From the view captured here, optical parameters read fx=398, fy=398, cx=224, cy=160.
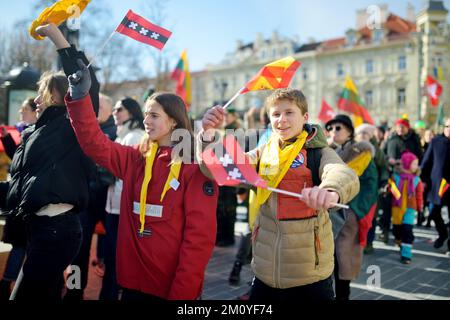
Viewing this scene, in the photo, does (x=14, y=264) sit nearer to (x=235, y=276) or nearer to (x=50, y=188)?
(x=50, y=188)

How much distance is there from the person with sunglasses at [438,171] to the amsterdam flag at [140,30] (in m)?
5.40

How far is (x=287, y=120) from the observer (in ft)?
7.82

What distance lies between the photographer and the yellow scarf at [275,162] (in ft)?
7.48

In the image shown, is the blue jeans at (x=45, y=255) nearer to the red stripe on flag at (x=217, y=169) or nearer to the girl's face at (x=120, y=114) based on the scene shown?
the red stripe on flag at (x=217, y=169)

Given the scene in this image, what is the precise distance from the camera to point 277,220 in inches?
92.1

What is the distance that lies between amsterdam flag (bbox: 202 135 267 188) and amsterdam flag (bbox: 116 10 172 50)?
3.50 ft

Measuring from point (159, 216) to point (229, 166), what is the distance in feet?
1.97

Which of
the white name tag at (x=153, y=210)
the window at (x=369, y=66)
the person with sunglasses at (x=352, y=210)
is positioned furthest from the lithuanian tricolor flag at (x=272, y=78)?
the window at (x=369, y=66)

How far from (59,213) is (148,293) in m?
0.77

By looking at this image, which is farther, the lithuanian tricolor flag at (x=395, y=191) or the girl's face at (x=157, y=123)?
the lithuanian tricolor flag at (x=395, y=191)

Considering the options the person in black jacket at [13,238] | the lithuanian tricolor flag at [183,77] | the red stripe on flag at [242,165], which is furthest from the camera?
the lithuanian tricolor flag at [183,77]

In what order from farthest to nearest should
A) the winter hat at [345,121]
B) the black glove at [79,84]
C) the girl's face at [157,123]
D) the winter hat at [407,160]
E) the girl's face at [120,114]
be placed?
the winter hat at [407,160]
the girl's face at [120,114]
the winter hat at [345,121]
the girl's face at [157,123]
the black glove at [79,84]

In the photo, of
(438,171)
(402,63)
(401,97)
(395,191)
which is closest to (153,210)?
(395,191)
